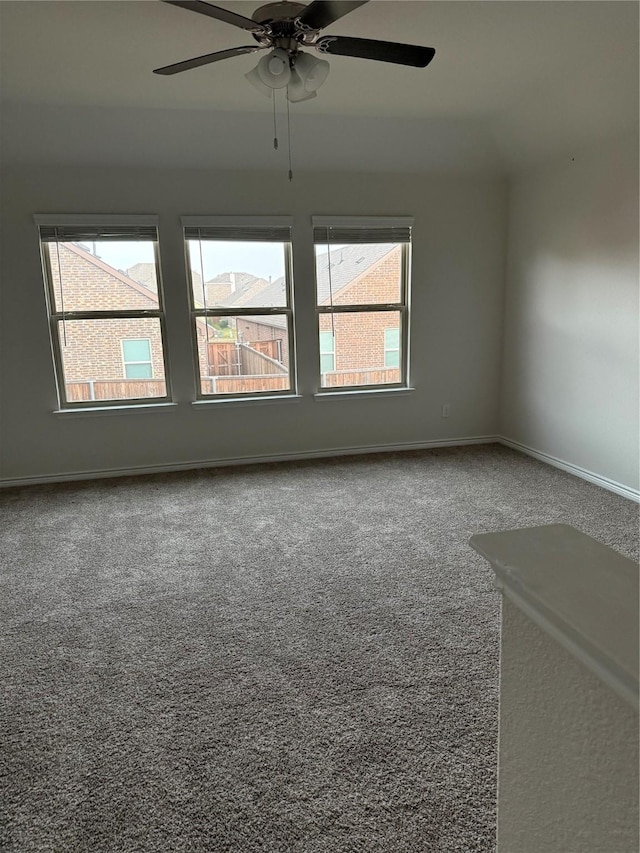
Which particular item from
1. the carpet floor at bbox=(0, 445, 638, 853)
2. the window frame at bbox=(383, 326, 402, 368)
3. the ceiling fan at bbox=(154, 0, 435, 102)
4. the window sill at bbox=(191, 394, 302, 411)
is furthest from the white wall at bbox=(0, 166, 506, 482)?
the ceiling fan at bbox=(154, 0, 435, 102)

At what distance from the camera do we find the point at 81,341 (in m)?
4.50

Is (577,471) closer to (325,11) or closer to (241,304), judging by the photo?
(241,304)

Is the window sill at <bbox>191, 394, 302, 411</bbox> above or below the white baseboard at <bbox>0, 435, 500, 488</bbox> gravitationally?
above

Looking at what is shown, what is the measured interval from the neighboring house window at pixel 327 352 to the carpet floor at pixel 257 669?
141cm

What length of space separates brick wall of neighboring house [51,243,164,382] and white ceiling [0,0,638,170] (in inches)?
31.8

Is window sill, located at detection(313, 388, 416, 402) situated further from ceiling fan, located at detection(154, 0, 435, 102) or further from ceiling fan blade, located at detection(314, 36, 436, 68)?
ceiling fan blade, located at detection(314, 36, 436, 68)

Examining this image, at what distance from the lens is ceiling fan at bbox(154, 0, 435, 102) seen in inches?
A: 82.3

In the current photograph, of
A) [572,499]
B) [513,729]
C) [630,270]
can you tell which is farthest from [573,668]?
[630,270]

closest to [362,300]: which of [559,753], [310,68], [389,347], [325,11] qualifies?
[389,347]

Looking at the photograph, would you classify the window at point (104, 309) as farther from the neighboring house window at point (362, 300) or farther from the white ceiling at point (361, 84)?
the neighboring house window at point (362, 300)

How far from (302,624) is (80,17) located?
3.06 m

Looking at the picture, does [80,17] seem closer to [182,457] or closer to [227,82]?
[227,82]

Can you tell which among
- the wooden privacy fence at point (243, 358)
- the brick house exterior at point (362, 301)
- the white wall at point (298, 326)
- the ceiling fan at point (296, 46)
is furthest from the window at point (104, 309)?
the ceiling fan at point (296, 46)

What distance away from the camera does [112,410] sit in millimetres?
4594
